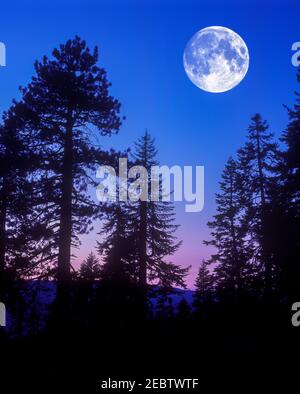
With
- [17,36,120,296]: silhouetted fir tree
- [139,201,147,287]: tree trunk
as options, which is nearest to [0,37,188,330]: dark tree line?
→ [17,36,120,296]: silhouetted fir tree

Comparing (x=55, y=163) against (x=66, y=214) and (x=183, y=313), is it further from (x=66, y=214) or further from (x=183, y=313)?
(x=183, y=313)

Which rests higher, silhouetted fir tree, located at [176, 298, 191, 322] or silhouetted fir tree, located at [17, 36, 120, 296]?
silhouetted fir tree, located at [17, 36, 120, 296]

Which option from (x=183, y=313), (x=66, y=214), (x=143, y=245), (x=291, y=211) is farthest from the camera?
(x=143, y=245)

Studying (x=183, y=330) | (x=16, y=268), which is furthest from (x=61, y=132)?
(x=183, y=330)

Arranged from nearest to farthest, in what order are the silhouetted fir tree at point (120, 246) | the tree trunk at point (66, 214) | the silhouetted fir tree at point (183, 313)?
1. the silhouetted fir tree at point (183, 313)
2. the tree trunk at point (66, 214)
3. the silhouetted fir tree at point (120, 246)

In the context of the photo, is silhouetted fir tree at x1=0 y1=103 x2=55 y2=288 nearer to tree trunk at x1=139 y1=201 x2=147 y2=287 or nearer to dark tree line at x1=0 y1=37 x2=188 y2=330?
dark tree line at x1=0 y1=37 x2=188 y2=330

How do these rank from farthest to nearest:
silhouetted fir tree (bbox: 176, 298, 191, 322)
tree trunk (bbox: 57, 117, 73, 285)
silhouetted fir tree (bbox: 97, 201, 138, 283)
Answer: silhouetted fir tree (bbox: 97, 201, 138, 283)
tree trunk (bbox: 57, 117, 73, 285)
silhouetted fir tree (bbox: 176, 298, 191, 322)

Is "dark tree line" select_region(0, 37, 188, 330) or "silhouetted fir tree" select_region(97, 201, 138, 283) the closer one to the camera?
"dark tree line" select_region(0, 37, 188, 330)

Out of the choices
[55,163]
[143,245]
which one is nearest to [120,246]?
[143,245]

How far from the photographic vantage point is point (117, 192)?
15.3m

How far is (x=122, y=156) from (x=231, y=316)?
855cm

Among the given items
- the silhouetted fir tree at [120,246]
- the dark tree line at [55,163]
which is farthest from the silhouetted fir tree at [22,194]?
the silhouetted fir tree at [120,246]

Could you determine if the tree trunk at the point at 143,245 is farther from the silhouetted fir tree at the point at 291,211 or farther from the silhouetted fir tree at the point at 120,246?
the silhouetted fir tree at the point at 291,211
